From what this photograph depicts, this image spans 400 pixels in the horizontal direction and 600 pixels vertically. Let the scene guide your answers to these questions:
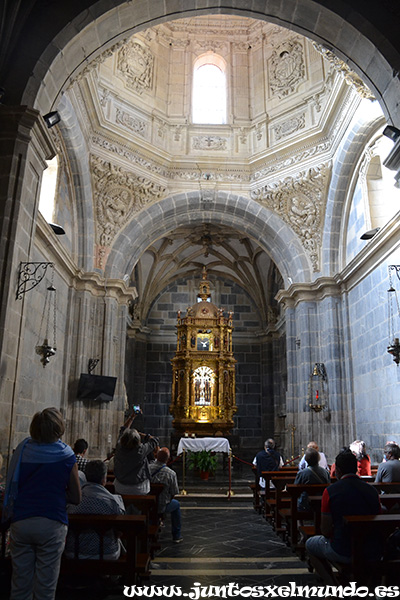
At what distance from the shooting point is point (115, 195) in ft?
44.8

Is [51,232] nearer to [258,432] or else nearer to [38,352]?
[38,352]

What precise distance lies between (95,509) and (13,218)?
143 inches

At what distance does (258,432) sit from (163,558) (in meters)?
15.1

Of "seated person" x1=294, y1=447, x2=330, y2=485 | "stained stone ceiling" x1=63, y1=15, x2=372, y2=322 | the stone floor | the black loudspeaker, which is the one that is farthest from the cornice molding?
"seated person" x1=294, y1=447, x2=330, y2=485

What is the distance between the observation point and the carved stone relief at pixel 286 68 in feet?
47.2

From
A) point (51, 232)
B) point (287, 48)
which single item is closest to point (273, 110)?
point (287, 48)

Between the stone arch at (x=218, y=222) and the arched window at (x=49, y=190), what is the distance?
275cm

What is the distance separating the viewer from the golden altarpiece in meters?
17.0

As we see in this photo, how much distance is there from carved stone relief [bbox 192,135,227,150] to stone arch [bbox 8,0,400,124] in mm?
6953

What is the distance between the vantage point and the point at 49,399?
10.7 m

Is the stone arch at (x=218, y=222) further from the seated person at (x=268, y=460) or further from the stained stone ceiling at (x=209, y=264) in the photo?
the seated person at (x=268, y=460)

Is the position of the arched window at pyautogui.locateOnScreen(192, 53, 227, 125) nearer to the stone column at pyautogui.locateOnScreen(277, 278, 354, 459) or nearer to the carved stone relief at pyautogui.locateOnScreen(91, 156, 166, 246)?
the carved stone relief at pyautogui.locateOnScreen(91, 156, 166, 246)

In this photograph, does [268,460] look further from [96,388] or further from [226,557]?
[96,388]

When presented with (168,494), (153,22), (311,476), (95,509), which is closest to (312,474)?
(311,476)
